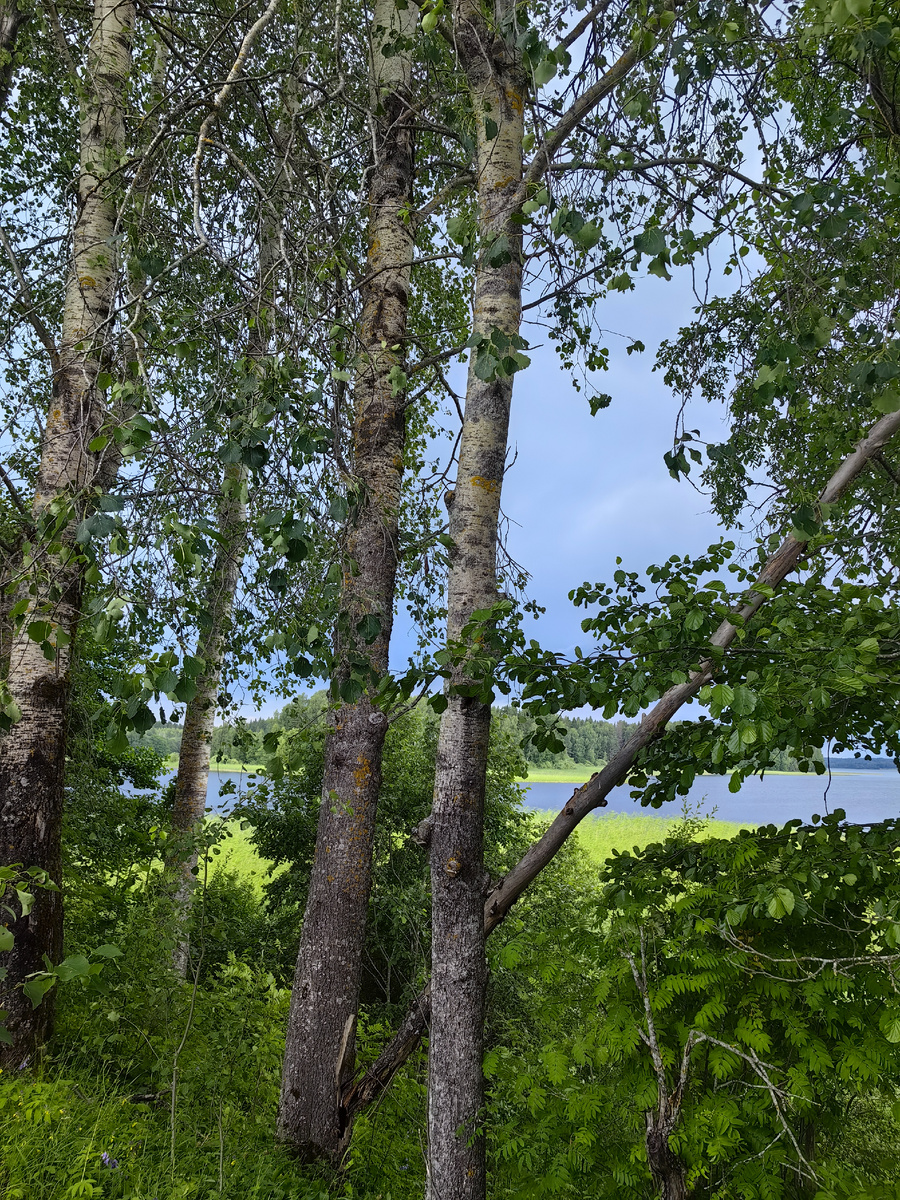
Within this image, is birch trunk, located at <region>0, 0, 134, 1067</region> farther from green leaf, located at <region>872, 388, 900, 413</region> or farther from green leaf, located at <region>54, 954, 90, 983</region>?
green leaf, located at <region>872, 388, 900, 413</region>

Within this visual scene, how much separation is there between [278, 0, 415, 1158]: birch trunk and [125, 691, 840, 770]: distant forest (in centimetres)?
49

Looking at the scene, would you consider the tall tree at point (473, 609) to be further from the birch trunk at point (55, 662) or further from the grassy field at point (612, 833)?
the grassy field at point (612, 833)

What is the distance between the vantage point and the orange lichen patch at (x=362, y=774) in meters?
4.37

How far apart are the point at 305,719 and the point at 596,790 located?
1.34 meters

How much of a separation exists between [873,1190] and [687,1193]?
639mm

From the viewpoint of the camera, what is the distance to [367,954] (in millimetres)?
8492

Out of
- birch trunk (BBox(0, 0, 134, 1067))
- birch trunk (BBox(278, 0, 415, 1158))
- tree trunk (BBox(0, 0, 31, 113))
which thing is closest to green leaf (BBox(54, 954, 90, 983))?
birch trunk (BBox(278, 0, 415, 1158))

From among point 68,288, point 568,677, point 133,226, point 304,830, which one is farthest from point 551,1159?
point 304,830

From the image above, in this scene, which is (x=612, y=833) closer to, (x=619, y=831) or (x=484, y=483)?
(x=619, y=831)

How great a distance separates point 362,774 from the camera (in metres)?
4.38

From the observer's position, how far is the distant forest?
136 inches

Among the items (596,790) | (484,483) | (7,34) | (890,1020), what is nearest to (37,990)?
(596,790)

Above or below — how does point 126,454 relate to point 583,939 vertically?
above

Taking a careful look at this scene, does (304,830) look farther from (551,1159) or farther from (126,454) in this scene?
(126,454)
